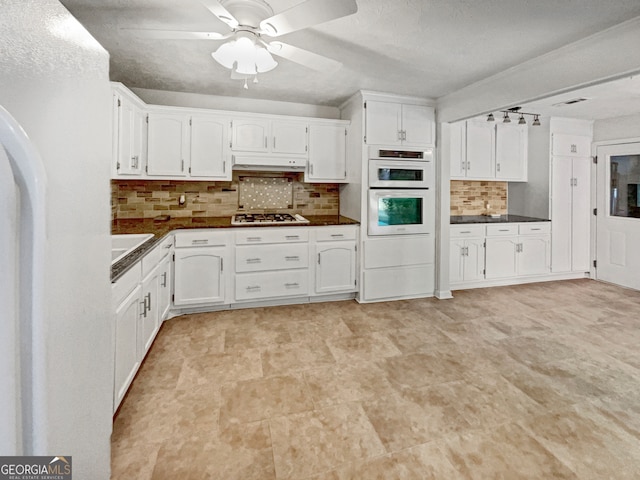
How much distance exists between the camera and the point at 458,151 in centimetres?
448

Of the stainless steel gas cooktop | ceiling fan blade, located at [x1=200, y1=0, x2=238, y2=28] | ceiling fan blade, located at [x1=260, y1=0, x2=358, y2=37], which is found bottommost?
the stainless steel gas cooktop

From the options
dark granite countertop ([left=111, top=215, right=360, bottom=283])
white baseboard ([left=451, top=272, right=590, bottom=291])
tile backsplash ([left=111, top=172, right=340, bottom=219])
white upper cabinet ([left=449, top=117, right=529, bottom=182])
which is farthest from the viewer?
white upper cabinet ([left=449, top=117, right=529, bottom=182])

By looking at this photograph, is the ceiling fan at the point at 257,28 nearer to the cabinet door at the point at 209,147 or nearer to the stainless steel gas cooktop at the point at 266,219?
the cabinet door at the point at 209,147

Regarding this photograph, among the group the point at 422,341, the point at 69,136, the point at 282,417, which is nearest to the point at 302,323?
the point at 422,341

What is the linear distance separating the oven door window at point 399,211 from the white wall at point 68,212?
3.08 m

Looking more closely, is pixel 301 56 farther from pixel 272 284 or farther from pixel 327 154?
pixel 272 284

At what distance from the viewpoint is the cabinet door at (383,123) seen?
11.9 ft

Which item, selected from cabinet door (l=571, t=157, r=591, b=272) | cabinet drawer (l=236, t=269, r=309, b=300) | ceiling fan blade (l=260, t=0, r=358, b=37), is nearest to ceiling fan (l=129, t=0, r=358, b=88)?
ceiling fan blade (l=260, t=0, r=358, b=37)

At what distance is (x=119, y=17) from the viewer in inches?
84.1

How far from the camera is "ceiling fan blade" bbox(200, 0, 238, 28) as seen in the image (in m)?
1.54

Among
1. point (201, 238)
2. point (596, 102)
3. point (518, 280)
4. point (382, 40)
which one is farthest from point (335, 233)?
point (596, 102)

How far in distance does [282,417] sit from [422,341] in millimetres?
1449

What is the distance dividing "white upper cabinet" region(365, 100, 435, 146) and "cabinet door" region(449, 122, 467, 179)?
740 mm

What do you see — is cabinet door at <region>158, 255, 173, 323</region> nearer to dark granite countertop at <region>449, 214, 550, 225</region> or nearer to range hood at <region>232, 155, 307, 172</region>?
range hood at <region>232, 155, 307, 172</region>
